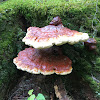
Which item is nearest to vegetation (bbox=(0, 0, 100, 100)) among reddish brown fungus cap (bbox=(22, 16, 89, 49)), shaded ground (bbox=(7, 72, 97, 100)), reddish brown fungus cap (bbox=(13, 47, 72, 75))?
shaded ground (bbox=(7, 72, 97, 100))

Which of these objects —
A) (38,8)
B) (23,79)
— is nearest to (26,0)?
(38,8)

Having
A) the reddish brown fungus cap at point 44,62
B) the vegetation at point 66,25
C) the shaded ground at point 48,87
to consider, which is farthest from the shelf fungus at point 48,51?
the shaded ground at point 48,87

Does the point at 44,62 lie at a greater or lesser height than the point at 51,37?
lesser

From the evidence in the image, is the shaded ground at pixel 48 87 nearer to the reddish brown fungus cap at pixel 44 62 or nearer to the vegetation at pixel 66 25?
the vegetation at pixel 66 25

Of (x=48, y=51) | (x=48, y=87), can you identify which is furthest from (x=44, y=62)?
(x=48, y=87)

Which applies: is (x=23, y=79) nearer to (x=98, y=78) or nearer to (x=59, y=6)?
(x=98, y=78)

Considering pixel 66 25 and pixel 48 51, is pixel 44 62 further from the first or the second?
pixel 66 25

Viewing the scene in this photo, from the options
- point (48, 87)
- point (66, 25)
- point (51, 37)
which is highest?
point (51, 37)

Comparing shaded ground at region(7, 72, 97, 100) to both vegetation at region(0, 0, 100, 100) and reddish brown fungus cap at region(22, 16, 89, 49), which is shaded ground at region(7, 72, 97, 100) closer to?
vegetation at region(0, 0, 100, 100)
